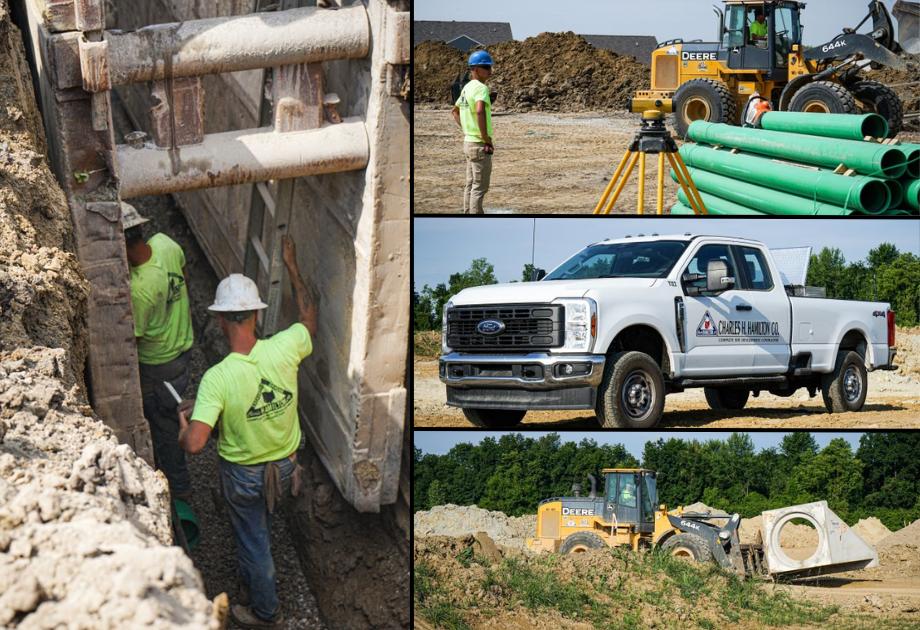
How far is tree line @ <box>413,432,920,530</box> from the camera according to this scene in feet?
37.1

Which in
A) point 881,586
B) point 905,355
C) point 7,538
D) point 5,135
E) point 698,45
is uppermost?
point 698,45

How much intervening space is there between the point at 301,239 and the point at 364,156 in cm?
156

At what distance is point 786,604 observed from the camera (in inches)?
449

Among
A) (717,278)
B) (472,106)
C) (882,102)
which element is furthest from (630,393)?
(882,102)

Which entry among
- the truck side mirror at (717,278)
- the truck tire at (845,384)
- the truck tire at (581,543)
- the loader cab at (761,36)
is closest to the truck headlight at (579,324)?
the truck side mirror at (717,278)

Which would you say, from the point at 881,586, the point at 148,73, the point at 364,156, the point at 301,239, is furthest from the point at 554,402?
the point at 881,586

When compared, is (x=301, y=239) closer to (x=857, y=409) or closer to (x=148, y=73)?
(x=148, y=73)

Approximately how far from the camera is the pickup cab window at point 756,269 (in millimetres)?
7898

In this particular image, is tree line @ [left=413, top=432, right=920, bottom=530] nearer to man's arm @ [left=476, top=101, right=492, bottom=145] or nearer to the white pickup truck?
the white pickup truck

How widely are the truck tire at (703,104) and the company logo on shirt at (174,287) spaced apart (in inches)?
432

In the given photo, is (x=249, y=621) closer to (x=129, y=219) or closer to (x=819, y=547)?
(x=129, y=219)

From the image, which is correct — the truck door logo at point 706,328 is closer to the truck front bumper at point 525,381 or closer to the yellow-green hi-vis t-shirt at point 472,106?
the truck front bumper at point 525,381

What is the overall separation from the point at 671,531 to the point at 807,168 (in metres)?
4.60

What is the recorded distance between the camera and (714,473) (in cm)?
1694
